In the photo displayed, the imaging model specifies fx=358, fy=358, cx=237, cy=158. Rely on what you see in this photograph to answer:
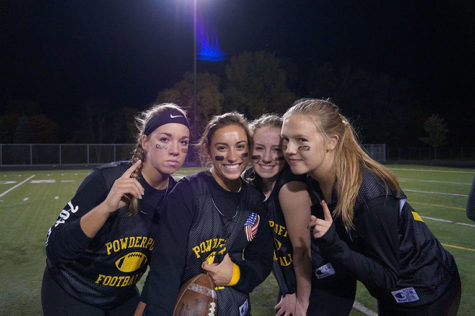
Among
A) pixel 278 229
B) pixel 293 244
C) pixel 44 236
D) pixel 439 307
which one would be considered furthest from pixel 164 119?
pixel 44 236

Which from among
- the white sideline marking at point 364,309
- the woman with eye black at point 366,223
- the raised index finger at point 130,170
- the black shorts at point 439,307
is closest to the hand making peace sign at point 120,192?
the raised index finger at point 130,170

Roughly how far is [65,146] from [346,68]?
3879 cm

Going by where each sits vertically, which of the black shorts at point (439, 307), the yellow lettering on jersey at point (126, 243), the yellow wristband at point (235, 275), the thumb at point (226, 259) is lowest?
the black shorts at point (439, 307)

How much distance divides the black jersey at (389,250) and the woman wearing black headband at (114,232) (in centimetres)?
123

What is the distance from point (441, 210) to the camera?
9.55 m

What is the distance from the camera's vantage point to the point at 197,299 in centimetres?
223

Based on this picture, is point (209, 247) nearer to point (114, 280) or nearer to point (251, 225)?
point (251, 225)

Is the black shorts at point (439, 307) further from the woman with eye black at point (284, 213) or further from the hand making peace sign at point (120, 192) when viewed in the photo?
the hand making peace sign at point (120, 192)

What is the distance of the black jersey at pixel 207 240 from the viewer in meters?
2.10

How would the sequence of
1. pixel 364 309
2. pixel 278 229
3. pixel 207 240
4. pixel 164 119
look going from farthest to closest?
pixel 364 309, pixel 278 229, pixel 164 119, pixel 207 240

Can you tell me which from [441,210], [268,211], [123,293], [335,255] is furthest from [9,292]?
[441,210]

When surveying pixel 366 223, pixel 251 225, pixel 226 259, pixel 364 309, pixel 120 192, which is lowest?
pixel 364 309

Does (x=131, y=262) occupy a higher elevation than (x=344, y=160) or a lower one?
lower

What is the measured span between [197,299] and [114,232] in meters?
0.76
